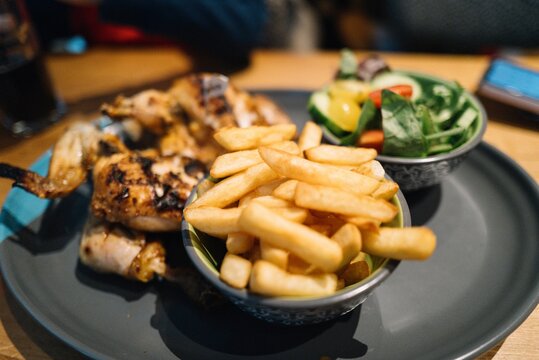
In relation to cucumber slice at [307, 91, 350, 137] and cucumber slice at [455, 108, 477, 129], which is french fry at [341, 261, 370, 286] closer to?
cucumber slice at [307, 91, 350, 137]

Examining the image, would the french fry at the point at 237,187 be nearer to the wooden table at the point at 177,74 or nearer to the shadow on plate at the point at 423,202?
the shadow on plate at the point at 423,202

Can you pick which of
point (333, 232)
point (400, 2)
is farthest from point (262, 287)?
point (400, 2)

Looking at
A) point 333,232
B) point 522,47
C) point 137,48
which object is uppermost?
point 333,232

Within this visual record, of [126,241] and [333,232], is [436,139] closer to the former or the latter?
[333,232]

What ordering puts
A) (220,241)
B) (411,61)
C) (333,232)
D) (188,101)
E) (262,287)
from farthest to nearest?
(411,61)
(188,101)
(220,241)
(333,232)
(262,287)

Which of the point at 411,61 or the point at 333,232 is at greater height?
the point at 333,232

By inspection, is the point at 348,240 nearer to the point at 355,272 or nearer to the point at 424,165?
the point at 355,272

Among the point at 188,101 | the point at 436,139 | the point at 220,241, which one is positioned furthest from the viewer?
the point at 188,101

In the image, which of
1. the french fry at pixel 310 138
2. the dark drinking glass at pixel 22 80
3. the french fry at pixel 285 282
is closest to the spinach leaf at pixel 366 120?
the french fry at pixel 310 138
